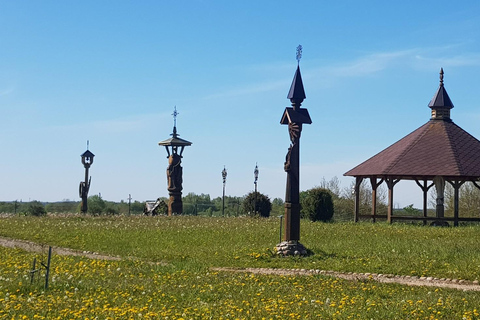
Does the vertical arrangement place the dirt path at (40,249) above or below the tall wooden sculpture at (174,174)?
below

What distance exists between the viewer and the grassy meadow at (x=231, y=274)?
10175mm

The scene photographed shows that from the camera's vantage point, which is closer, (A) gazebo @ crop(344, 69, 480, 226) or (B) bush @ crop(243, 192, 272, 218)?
(A) gazebo @ crop(344, 69, 480, 226)

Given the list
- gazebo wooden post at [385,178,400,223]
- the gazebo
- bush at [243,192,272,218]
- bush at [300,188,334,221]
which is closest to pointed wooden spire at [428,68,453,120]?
the gazebo

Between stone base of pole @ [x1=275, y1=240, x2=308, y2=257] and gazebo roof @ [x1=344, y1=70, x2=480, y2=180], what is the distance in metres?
12.8

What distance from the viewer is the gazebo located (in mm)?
30750

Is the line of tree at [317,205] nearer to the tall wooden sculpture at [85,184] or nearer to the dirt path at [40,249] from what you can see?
the tall wooden sculpture at [85,184]

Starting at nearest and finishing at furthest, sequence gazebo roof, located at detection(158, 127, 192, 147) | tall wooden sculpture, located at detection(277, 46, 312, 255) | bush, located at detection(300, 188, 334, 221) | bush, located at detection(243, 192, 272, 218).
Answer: tall wooden sculpture, located at detection(277, 46, 312, 255)
bush, located at detection(300, 188, 334, 221)
bush, located at detection(243, 192, 272, 218)
gazebo roof, located at detection(158, 127, 192, 147)

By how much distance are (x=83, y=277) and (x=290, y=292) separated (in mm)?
5247

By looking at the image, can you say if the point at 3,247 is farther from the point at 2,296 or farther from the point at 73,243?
the point at 2,296

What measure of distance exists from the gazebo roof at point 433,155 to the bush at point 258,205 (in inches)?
226

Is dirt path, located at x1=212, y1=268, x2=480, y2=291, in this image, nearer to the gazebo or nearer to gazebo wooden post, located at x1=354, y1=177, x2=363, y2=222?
the gazebo

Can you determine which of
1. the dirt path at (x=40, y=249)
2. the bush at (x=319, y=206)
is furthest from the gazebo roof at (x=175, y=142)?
the dirt path at (x=40, y=249)

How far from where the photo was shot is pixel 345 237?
960 inches

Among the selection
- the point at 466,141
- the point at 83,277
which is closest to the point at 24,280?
the point at 83,277
